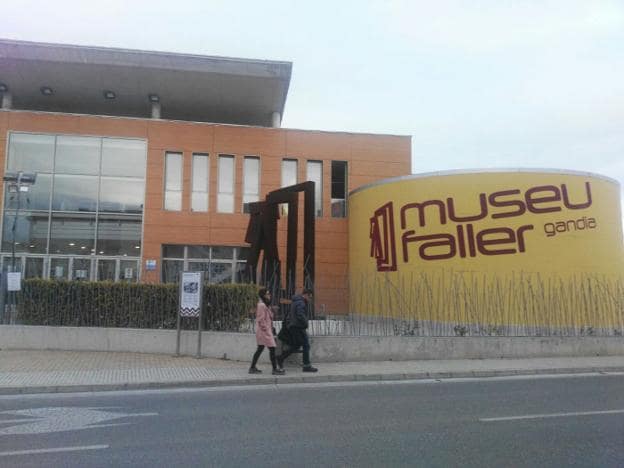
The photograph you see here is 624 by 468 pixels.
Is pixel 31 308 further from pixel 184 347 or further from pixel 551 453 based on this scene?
pixel 551 453

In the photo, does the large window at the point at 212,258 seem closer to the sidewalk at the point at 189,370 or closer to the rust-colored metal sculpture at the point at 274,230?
the rust-colored metal sculpture at the point at 274,230

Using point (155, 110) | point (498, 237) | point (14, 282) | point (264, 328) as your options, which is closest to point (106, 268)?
point (155, 110)

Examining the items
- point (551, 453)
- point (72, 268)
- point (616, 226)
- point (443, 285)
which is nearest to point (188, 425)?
point (551, 453)

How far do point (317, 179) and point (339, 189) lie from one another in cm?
116

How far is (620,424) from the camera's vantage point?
718 centimetres

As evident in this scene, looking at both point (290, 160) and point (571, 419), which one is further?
point (290, 160)

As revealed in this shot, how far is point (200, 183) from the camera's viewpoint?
2670 centimetres

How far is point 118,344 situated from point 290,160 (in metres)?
15.3

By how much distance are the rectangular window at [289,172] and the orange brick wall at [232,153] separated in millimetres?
326

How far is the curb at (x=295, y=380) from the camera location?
9984 millimetres

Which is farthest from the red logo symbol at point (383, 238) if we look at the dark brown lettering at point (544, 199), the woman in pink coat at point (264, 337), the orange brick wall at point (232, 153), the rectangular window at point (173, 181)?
the woman in pink coat at point (264, 337)

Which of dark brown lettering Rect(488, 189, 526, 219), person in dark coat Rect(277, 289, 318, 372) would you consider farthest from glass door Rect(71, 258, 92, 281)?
dark brown lettering Rect(488, 189, 526, 219)

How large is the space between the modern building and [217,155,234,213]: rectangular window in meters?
0.05

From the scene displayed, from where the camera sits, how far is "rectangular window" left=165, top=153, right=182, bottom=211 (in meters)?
26.3
